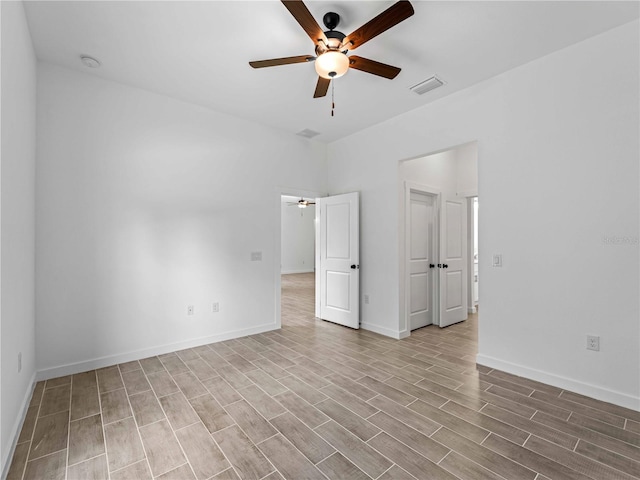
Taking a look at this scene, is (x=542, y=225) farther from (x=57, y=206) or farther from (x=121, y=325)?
(x=57, y=206)

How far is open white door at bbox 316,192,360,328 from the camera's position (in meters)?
4.61

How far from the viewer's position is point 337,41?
2326 mm

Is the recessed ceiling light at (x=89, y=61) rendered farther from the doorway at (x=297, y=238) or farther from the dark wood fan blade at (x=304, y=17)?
the doorway at (x=297, y=238)

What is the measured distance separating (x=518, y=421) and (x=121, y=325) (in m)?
3.80

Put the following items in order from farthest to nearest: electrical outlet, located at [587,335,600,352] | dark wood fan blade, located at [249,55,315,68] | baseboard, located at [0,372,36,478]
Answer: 1. electrical outlet, located at [587,335,600,352]
2. dark wood fan blade, located at [249,55,315,68]
3. baseboard, located at [0,372,36,478]

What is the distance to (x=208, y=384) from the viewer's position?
2.82 m

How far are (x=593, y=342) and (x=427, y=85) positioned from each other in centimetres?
292

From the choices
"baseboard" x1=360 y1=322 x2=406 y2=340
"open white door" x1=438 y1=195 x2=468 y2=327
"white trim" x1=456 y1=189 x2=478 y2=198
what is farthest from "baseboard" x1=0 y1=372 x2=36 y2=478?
"white trim" x1=456 y1=189 x2=478 y2=198

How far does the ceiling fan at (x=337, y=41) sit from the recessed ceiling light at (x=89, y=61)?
5.61ft

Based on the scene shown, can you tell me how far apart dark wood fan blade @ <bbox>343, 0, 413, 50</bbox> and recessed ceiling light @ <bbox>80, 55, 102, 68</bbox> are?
2448mm

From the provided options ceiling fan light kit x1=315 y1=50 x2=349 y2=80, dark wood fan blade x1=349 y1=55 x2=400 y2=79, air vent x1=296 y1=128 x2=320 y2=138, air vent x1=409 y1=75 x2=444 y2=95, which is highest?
air vent x1=296 y1=128 x2=320 y2=138

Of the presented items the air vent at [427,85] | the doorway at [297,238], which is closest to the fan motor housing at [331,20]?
the air vent at [427,85]

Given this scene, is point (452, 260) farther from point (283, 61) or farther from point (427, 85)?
point (283, 61)

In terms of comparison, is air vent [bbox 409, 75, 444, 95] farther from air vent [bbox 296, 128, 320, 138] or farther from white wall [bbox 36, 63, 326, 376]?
white wall [bbox 36, 63, 326, 376]
